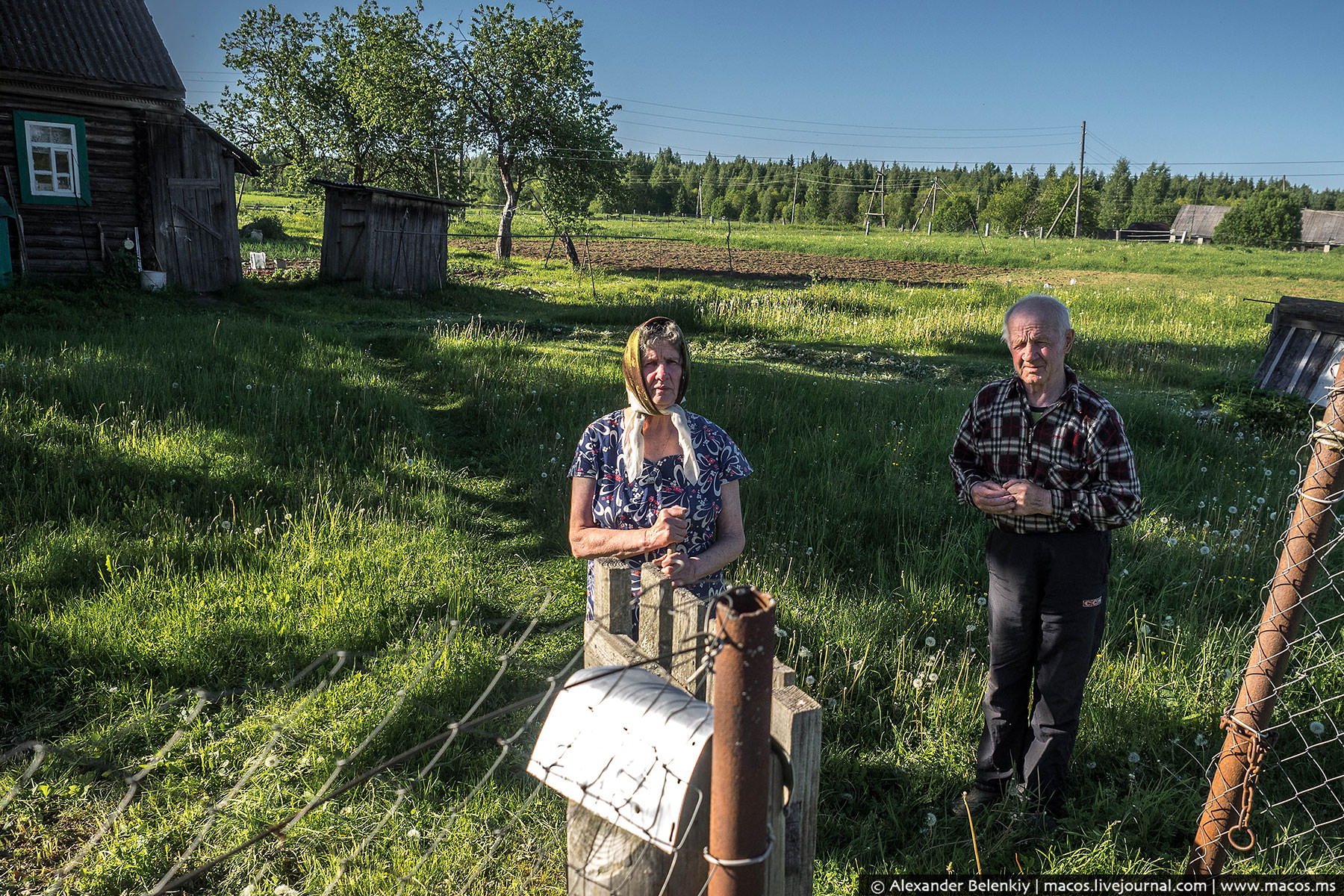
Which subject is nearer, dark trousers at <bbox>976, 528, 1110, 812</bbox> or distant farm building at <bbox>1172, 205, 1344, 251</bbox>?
dark trousers at <bbox>976, 528, 1110, 812</bbox>

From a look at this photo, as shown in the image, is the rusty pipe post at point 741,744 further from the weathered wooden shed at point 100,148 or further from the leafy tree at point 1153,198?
the leafy tree at point 1153,198

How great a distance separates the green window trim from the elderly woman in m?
16.6

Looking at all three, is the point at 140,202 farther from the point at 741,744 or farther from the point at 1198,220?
the point at 1198,220

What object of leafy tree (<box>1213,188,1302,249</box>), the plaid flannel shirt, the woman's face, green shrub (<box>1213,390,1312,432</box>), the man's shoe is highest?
leafy tree (<box>1213,188,1302,249</box>)

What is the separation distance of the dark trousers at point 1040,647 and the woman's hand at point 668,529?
1.18m

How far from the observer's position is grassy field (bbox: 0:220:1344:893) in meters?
3.04

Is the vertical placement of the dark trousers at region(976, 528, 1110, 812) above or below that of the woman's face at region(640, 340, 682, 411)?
below

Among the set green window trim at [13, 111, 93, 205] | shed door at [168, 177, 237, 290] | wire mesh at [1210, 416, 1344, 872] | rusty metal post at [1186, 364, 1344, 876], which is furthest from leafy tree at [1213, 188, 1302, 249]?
rusty metal post at [1186, 364, 1344, 876]

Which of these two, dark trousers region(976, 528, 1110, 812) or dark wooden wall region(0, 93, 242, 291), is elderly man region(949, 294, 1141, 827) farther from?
dark wooden wall region(0, 93, 242, 291)

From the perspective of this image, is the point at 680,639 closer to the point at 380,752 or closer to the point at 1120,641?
the point at 380,752

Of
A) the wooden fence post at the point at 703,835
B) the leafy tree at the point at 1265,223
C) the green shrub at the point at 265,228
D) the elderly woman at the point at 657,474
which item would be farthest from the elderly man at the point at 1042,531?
the leafy tree at the point at 1265,223

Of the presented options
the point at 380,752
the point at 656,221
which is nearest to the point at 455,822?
the point at 380,752

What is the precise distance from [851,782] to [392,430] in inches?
208

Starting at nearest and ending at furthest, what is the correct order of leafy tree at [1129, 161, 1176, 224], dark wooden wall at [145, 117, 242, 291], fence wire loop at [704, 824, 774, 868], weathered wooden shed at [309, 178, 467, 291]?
fence wire loop at [704, 824, 774, 868]
dark wooden wall at [145, 117, 242, 291]
weathered wooden shed at [309, 178, 467, 291]
leafy tree at [1129, 161, 1176, 224]
